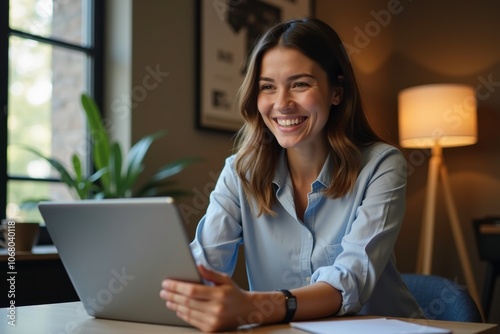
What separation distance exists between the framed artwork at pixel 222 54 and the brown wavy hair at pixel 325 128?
152cm

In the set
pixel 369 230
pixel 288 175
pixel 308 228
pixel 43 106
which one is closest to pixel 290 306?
pixel 369 230

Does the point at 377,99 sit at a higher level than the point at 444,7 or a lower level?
lower

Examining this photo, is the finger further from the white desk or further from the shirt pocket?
the shirt pocket

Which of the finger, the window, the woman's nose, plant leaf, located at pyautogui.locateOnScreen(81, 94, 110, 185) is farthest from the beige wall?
the finger

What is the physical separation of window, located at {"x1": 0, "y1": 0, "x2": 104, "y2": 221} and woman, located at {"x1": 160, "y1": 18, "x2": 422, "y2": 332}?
109cm

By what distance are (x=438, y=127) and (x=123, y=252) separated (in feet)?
10.5

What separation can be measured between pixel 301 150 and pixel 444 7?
3520mm

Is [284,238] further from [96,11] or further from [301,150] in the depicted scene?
[96,11]

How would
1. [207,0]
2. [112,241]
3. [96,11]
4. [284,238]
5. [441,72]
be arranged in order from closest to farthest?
[112,241], [284,238], [96,11], [207,0], [441,72]

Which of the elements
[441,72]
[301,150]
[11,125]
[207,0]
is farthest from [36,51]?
[441,72]

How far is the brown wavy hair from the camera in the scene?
60.6 inches

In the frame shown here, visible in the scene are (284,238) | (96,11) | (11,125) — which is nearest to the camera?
(284,238)

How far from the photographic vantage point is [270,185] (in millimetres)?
1589

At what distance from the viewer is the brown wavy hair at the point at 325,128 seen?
1.54 metres
